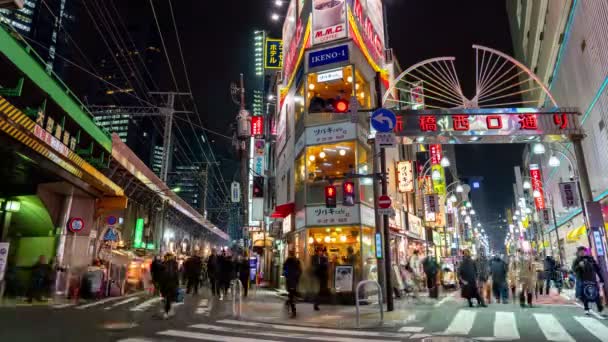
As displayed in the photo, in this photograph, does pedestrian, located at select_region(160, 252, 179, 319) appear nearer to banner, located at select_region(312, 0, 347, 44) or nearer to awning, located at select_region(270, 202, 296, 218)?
awning, located at select_region(270, 202, 296, 218)

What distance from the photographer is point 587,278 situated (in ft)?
37.1

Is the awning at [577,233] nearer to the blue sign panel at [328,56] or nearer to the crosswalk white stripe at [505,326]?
the crosswalk white stripe at [505,326]

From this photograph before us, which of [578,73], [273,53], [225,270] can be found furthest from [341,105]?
[273,53]

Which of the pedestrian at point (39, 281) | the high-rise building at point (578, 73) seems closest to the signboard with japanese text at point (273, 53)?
the high-rise building at point (578, 73)

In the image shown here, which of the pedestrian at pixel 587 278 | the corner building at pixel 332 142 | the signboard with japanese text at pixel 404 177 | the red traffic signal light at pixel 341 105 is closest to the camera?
the red traffic signal light at pixel 341 105

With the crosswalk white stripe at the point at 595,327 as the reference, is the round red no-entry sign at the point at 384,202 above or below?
above

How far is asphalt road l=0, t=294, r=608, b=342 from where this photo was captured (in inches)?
295

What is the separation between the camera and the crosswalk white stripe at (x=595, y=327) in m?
7.64

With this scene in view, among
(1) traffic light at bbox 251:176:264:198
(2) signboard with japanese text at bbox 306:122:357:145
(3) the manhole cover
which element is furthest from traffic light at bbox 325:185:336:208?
(1) traffic light at bbox 251:176:264:198

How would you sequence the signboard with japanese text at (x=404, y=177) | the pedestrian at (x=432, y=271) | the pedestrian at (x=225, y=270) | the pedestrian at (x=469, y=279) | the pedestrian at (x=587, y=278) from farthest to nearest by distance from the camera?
1. the signboard with japanese text at (x=404, y=177)
2. the pedestrian at (x=225, y=270)
3. the pedestrian at (x=432, y=271)
4. the pedestrian at (x=469, y=279)
5. the pedestrian at (x=587, y=278)

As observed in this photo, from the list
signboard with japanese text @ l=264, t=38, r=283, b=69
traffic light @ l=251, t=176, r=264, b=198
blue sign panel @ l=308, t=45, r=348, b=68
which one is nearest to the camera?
blue sign panel @ l=308, t=45, r=348, b=68

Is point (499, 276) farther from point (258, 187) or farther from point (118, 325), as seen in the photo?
point (258, 187)

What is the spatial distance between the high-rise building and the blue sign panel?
11.5m

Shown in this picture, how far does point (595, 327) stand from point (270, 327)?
24.2 ft
